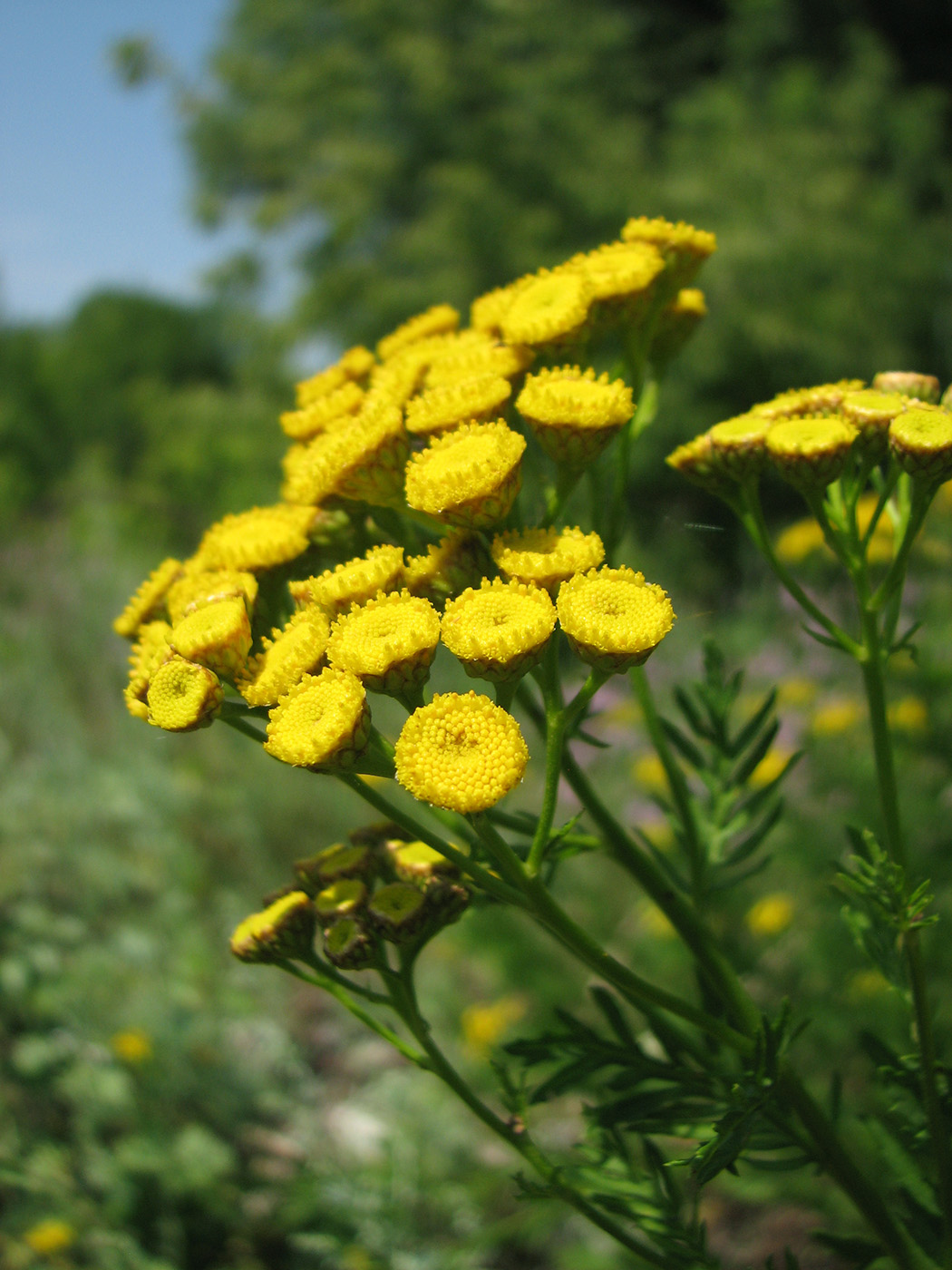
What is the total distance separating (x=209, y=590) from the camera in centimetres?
110

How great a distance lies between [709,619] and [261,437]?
573 cm

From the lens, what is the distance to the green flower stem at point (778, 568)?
108cm

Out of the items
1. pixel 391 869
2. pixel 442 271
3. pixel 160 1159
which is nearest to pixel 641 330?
pixel 391 869

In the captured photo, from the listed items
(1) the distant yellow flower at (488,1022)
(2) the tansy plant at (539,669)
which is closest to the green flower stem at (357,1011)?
(2) the tansy plant at (539,669)

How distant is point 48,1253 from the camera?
99.6 inches

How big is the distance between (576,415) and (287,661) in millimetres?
425

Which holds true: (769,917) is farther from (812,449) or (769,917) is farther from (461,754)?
(461,754)

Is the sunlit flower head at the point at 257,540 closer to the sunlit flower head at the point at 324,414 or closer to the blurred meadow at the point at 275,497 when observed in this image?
the sunlit flower head at the point at 324,414

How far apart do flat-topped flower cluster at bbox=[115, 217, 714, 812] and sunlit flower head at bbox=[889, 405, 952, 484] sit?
30 centimetres

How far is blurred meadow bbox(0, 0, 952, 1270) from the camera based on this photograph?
2748 mm

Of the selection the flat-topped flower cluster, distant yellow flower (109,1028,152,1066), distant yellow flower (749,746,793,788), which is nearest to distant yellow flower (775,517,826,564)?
distant yellow flower (749,746,793,788)

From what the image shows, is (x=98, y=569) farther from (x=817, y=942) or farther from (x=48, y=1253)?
(x=817, y=942)

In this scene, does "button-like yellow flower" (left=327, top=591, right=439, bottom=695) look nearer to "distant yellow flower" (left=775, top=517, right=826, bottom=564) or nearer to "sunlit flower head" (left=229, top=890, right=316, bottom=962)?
"sunlit flower head" (left=229, top=890, right=316, bottom=962)

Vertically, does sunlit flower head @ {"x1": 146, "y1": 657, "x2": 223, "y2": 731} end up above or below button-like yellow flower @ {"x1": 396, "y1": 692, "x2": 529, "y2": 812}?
above
